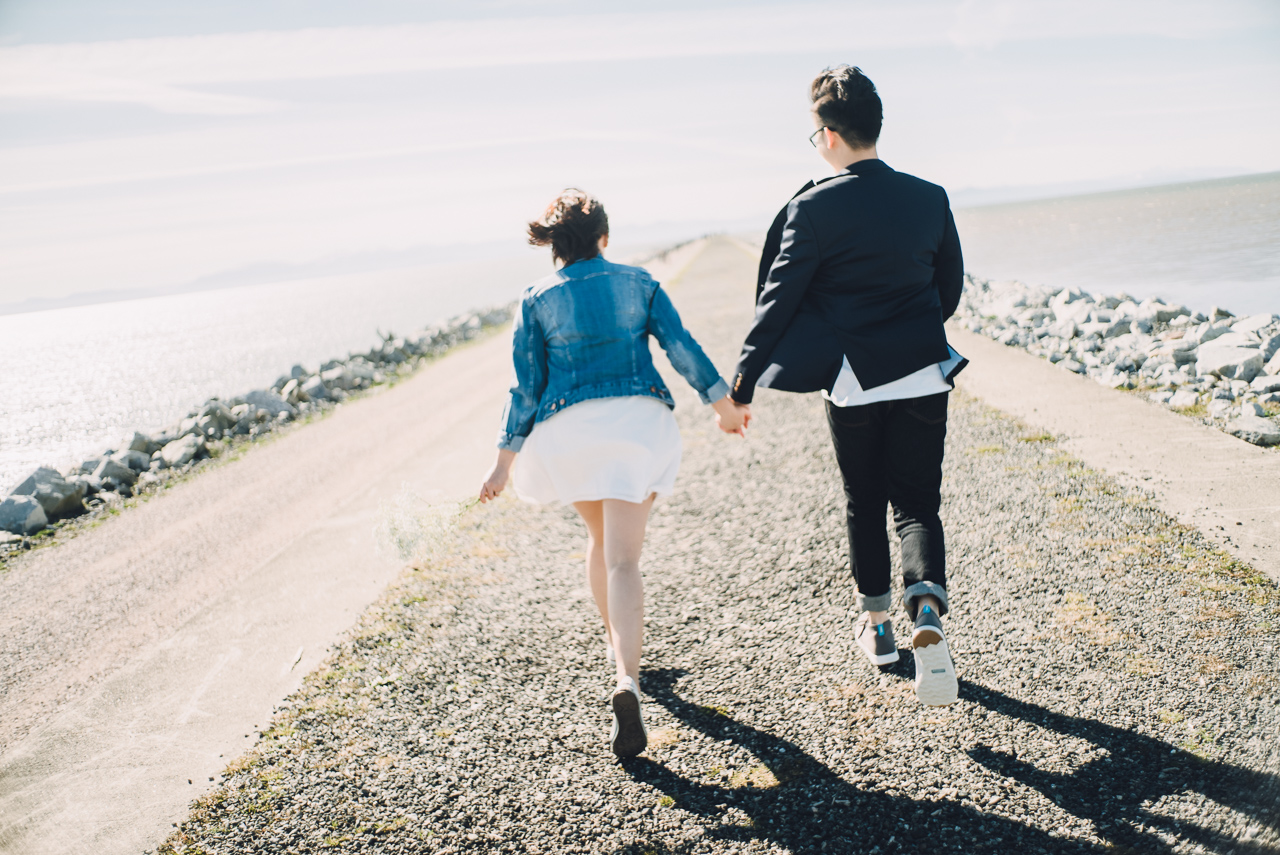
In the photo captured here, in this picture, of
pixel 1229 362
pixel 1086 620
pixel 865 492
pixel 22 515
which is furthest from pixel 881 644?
pixel 22 515

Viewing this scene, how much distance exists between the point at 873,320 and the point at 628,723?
5.88 feet

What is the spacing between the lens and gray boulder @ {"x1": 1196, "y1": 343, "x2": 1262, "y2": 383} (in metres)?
7.33

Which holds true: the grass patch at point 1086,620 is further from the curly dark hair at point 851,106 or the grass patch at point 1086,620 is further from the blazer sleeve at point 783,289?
the curly dark hair at point 851,106

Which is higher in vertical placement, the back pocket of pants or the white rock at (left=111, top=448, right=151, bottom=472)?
the back pocket of pants

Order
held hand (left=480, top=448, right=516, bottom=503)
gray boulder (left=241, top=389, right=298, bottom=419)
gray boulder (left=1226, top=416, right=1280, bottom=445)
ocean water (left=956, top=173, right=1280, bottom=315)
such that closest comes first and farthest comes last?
held hand (left=480, top=448, right=516, bottom=503), gray boulder (left=1226, top=416, right=1280, bottom=445), gray boulder (left=241, top=389, right=298, bottom=419), ocean water (left=956, top=173, right=1280, bottom=315)

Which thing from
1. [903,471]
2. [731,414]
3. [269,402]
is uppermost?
[731,414]

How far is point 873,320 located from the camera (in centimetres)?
287

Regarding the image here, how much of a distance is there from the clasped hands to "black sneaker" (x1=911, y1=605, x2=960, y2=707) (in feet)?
3.47

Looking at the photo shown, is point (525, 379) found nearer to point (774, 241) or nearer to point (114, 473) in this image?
point (774, 241)

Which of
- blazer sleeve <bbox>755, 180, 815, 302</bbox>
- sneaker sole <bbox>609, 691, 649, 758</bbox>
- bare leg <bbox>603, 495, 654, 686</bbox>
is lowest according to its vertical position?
sneaker sole <bbox>609, 691, 649, 758</bbox>

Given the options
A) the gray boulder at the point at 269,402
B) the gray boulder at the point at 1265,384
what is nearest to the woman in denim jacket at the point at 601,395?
the gray boulder at the point at 1265,384

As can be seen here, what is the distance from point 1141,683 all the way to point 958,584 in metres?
1.12

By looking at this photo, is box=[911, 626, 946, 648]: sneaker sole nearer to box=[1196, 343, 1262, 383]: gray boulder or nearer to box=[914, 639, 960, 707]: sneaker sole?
box=[914, 639, 960, 707]: sneaker sole

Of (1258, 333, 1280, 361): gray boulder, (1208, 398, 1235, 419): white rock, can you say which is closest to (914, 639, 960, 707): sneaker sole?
(1208, 398, 1235, 419): white rock
